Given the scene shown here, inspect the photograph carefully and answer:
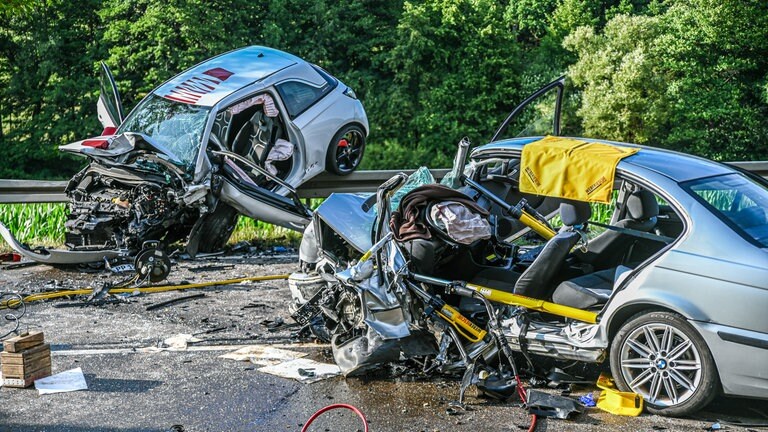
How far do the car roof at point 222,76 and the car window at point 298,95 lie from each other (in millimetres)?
268

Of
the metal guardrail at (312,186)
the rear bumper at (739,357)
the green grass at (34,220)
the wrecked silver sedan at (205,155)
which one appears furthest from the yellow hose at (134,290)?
the rear bumper at (739,357)

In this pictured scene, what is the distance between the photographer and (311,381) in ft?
21.1

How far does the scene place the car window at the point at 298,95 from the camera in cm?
1198

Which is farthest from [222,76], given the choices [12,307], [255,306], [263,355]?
[263,355]

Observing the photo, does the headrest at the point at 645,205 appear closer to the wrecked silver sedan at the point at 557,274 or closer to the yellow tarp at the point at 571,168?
the wrecked silver sedan at the point at 557,274

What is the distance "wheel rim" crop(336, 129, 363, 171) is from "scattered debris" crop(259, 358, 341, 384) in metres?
6.28

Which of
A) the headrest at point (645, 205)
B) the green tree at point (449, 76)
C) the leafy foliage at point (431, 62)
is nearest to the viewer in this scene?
the headrest at point (645, 205)

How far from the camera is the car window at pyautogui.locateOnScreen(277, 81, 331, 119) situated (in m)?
12.0

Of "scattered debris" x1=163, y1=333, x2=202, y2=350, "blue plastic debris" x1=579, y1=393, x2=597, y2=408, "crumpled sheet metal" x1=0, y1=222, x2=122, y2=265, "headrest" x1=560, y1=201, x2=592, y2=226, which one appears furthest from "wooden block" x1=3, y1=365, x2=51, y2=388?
"crumpled sheet metal" x1=0, y1=222, x2=122, y2=265

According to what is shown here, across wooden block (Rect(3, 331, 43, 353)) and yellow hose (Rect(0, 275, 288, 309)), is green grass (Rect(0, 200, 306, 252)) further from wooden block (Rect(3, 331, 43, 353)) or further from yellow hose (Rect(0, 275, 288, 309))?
wooden block (Rect(3, 331, 43, 353))

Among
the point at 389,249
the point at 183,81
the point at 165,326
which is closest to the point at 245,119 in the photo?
the point at 183,81

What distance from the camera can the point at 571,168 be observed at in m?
6.24

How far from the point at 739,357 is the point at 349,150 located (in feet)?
28.3

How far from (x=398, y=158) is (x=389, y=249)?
96.7ft
